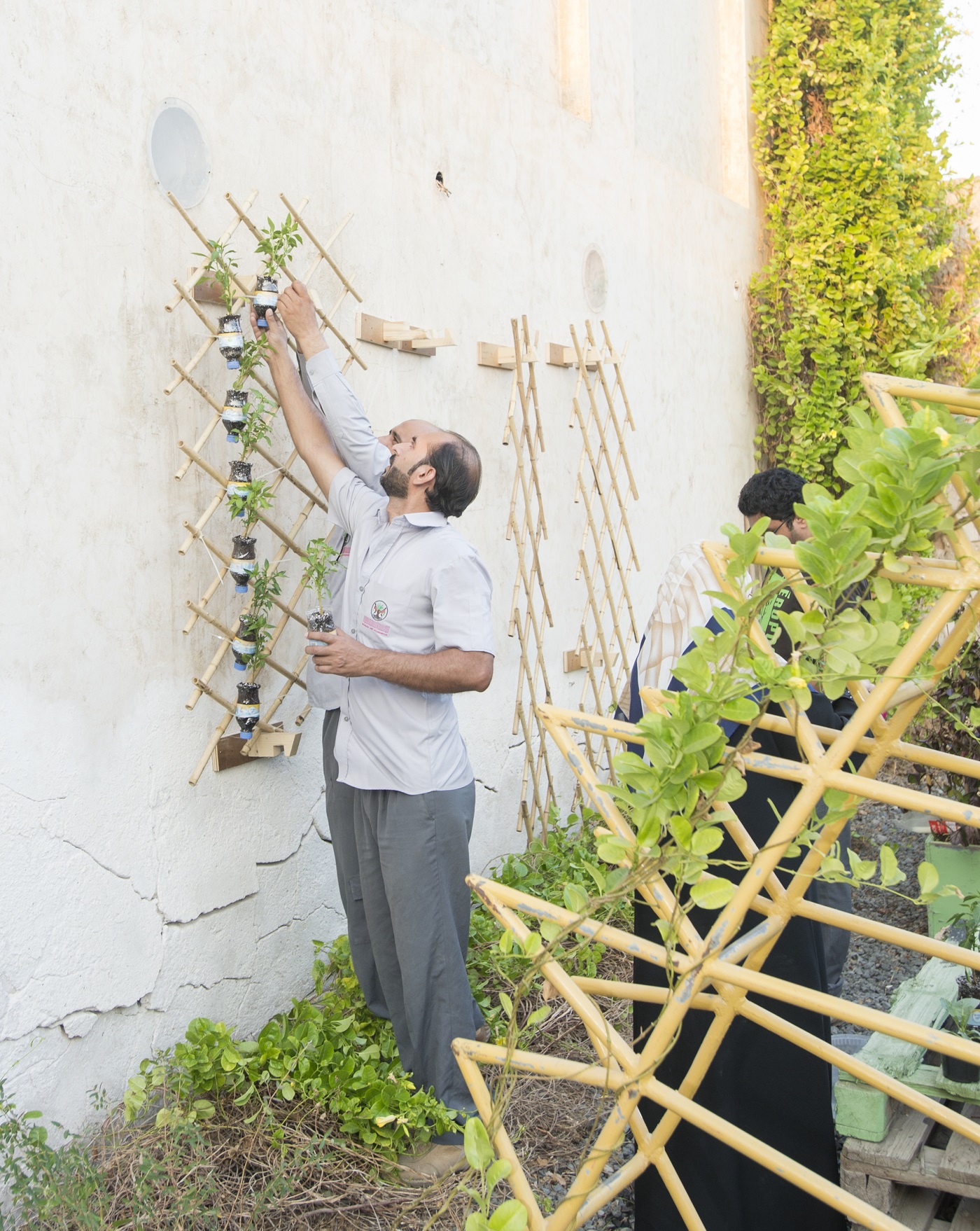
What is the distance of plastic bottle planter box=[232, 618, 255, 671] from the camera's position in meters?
2.48

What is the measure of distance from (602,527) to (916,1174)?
2.94 meters

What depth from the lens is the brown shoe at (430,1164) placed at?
2.24m

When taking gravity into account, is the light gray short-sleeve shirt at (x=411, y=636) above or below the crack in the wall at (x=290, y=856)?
above

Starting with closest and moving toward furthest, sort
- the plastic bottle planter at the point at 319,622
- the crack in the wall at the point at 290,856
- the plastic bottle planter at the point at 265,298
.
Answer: the plastic bottle planter at the point at 319,622, the plastic bottle planter at the point at 265,298, the crack in the wall at the point at 290,856

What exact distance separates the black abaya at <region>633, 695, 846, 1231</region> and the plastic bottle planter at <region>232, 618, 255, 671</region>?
1.11 meters

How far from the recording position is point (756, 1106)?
74.0 inches

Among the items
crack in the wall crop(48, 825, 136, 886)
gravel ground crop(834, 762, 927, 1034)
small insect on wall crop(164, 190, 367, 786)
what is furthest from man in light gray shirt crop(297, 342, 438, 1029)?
gravel ground crop(834, 762, 927, 1034)

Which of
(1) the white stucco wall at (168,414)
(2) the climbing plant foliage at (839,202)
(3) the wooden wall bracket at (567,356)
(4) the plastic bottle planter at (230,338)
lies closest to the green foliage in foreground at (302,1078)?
(1) the white stucco wall at (168,414)

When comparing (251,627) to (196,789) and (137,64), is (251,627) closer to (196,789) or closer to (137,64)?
(196,789)

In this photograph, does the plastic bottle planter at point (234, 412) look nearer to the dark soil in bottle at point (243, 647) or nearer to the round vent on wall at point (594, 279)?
the dark soil in bottle at point (243, 647)

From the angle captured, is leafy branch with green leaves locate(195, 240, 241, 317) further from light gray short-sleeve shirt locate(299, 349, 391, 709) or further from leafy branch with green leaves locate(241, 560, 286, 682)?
leafy branch with green leaves locate(241, 560, 286, 682)

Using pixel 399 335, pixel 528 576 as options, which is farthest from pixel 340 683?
pixel 528 576

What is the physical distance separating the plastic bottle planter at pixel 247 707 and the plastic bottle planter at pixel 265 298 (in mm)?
841

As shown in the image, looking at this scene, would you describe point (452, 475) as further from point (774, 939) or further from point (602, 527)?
point (602, 527)
